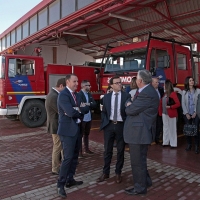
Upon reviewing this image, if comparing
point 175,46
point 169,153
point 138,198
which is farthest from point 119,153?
point 175,46

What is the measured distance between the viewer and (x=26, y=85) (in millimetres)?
8148

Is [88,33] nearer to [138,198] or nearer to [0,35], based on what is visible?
[0,35]

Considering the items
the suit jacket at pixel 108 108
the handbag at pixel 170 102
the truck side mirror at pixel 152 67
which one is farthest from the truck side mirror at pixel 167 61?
the suit jacket at pixel 108 108

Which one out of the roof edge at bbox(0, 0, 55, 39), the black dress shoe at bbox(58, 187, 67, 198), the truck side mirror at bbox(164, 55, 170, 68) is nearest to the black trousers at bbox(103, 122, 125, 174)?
the black dress shoe at bbox(58, 187, 67, 198)

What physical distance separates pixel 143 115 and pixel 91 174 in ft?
5.30

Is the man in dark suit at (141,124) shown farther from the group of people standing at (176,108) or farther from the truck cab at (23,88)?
the truck cab at (23,88)

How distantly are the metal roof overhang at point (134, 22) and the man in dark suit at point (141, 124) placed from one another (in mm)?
4897

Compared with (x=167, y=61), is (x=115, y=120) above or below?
below

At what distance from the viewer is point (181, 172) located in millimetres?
4164

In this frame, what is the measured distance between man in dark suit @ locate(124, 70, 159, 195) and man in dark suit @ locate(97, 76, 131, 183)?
0.36m

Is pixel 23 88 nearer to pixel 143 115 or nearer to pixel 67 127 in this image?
pixel 67 127

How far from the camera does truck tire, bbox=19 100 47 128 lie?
8315 millimetres

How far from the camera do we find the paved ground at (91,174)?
10.9 feet

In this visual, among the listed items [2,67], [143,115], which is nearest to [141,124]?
[143,115]
